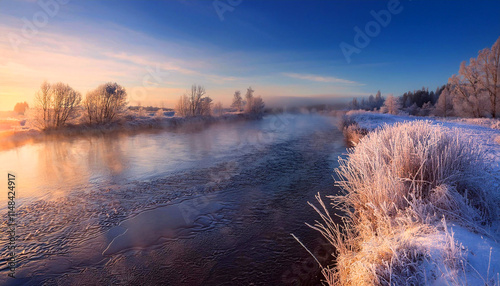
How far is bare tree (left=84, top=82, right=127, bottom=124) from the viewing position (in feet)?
92.9

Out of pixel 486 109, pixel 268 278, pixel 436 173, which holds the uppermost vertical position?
pixel 486 109

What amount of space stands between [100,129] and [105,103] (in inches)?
166

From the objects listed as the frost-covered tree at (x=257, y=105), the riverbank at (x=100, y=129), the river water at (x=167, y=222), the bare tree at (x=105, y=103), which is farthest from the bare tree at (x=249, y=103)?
the river water at (x=167, y=222)

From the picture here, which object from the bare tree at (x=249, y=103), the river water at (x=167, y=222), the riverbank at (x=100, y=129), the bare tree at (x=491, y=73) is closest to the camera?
the river water at (x=167, y=222)

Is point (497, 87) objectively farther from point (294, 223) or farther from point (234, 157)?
point (294, 223)

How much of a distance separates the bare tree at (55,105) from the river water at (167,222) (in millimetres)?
14545

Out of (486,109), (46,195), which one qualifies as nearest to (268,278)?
(46,195)

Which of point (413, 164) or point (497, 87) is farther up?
point (497, 87)

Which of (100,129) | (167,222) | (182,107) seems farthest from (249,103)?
A: (167,222)

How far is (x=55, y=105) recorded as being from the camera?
80.6ft

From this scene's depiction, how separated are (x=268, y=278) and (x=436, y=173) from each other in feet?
12.4

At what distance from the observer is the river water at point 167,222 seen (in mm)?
4566

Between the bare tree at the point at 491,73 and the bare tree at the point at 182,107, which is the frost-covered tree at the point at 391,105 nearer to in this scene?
the bare tree at the point at 491,73

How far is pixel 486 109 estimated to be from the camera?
2995cm
